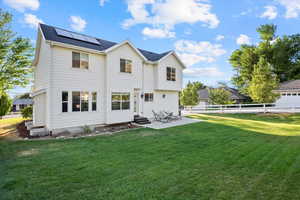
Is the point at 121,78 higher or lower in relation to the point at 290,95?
higher

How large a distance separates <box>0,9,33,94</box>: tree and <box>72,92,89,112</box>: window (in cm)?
1504

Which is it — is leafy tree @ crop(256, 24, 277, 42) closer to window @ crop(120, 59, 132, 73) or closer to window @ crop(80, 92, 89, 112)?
window @ crop(120, 59, 132, 73)

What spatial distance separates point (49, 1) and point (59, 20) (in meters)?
3.48

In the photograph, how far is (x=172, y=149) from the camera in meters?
6.34

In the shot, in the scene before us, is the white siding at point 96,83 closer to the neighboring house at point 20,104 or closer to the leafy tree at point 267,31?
the leafy tree at point 267,31

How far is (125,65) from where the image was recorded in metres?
12.1

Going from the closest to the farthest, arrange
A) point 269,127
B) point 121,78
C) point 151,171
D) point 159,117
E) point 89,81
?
point 151,171, point 89,81, point 269,127, point 121,78, point 159,117

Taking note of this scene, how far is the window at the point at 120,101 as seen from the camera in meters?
11.5

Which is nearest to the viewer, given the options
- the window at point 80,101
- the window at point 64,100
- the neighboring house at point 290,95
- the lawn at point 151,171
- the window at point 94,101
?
the lawn at point 151,171

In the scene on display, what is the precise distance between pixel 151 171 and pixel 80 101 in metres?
7.65

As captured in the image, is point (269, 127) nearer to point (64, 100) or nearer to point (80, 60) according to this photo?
point (80, 60)

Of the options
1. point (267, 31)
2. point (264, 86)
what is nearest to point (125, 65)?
point (264, 86)

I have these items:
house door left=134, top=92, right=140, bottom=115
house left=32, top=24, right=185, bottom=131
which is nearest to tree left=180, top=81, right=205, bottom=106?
house left=32, top=24, right=185, bottom=131

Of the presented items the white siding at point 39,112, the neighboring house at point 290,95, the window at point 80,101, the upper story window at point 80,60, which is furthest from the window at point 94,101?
the neighboring house at point 290,95
